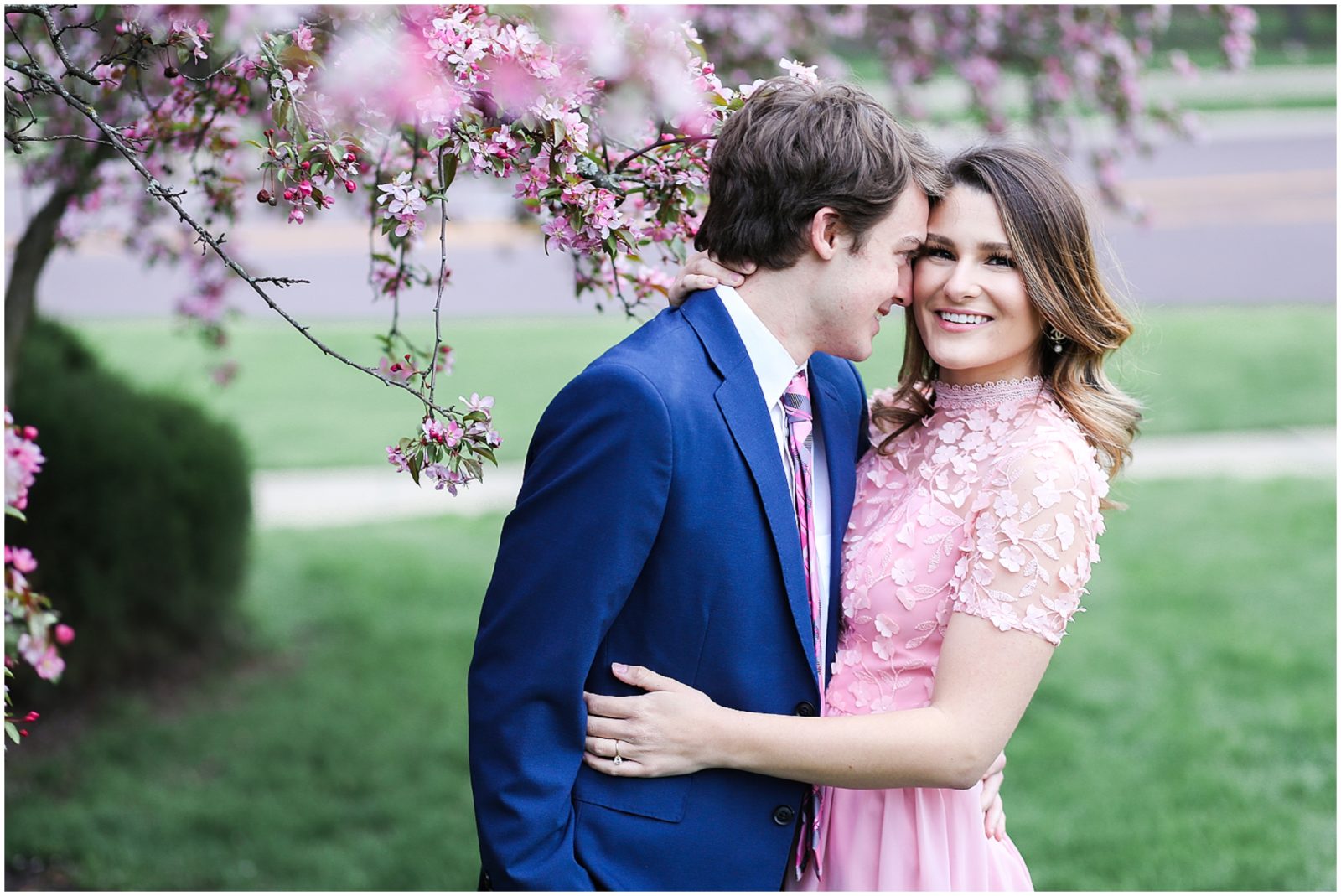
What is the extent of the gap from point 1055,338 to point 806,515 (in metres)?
0.54

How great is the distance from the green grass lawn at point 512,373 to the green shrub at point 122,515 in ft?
9.23

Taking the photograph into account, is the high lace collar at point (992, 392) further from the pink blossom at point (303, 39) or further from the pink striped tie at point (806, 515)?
the pink blossom at point (303, 39)

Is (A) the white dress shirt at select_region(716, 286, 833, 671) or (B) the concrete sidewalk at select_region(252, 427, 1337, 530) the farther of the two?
(B) the concrete sidewalk at select_region(252, 427, 1337, 530)

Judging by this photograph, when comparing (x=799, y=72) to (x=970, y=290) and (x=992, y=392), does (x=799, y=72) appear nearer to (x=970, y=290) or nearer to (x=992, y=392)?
(x=970, y=290)

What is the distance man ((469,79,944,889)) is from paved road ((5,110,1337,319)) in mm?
10770

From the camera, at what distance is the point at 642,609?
2080 millimetres

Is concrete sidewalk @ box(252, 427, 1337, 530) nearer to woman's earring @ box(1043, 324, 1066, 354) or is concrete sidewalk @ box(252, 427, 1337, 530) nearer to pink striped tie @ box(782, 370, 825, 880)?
pink striped tie @ box(782, 370, 825, 880)

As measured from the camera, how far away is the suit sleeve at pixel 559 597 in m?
1.96

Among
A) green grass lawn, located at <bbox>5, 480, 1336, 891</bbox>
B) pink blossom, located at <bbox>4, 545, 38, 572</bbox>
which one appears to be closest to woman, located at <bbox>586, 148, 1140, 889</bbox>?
pink blossom, located at <bbox>4, 545, 38, 572</bbox>

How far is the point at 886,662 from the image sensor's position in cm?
231

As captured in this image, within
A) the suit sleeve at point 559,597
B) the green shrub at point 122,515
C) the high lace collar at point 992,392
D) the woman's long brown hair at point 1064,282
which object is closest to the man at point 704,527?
the suit sleeve at point 559,597

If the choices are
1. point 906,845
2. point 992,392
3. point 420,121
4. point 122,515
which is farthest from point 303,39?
point 122,515

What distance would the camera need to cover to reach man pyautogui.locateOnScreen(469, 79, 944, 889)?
78.0 inches

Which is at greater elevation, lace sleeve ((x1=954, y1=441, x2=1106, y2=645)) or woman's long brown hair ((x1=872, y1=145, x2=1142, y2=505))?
woman's long brown hair ((x1=872, y1=145, x2=1142, y2=505))
